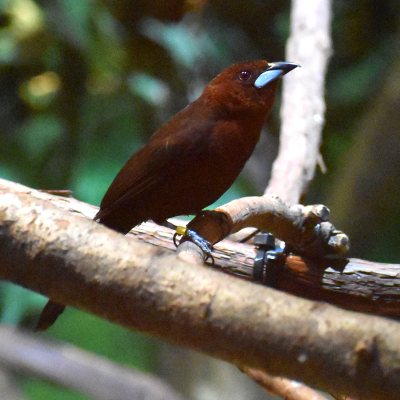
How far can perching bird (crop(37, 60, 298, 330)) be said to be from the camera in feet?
6.25

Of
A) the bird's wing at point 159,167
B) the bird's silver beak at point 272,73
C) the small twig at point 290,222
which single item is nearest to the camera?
the small twig at point 290,222

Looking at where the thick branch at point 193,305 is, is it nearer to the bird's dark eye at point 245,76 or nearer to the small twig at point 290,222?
the small twig at point 290,222

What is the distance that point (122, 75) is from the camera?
157 inches

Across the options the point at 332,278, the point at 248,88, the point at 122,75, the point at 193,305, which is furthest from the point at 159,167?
the point at 122,75

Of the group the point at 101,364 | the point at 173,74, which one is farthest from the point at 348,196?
the point at 101,364

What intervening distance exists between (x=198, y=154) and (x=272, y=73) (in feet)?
1.48

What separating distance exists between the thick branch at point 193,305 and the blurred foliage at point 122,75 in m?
2.47

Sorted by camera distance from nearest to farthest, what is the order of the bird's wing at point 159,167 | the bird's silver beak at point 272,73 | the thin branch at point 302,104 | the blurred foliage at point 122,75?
1. the bird's wing at point 159,167
2. the bird's silver beak at point 272,73
3. the thin branch at point 302,104
4. the blurred foliage at point 122,75

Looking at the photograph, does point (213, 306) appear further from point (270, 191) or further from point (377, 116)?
point (377, 116)

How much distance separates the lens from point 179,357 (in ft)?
12.8

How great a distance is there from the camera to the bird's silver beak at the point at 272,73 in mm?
2014

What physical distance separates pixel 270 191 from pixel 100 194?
3.87 ft

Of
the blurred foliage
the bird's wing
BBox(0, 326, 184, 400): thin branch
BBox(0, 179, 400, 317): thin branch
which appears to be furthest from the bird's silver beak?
the blurred foliage

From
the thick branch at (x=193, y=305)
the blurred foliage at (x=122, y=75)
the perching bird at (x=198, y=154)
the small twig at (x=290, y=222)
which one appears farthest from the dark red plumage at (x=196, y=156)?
the blurred foliage at (x=122, y=75)
